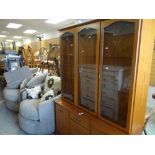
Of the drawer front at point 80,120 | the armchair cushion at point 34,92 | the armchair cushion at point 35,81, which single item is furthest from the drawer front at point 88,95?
the armchair cushion at point 35,81

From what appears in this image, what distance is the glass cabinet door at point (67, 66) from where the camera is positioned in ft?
7.36

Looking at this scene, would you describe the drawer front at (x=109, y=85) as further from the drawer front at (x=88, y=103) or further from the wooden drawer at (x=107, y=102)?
the drawer front at (x=88, y=103)

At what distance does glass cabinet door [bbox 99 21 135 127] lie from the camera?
4.84 feet

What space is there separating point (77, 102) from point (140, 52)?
1172 mm

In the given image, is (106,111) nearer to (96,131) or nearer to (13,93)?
(96,131)

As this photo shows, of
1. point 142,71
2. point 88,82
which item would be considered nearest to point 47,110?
point 88,82

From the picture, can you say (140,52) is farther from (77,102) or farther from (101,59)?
(77,102)

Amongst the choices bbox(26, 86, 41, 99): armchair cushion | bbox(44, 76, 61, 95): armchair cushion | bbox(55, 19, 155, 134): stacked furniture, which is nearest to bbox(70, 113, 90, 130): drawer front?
bbox(55, 19, 155, 134): stacked furniture

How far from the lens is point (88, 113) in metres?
1.92

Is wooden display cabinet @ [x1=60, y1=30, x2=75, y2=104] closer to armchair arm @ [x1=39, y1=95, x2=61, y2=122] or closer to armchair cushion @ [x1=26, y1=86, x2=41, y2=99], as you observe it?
armchair arm @ [x1=39, y1=95, x2=61, y2=122]

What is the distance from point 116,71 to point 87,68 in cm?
47
